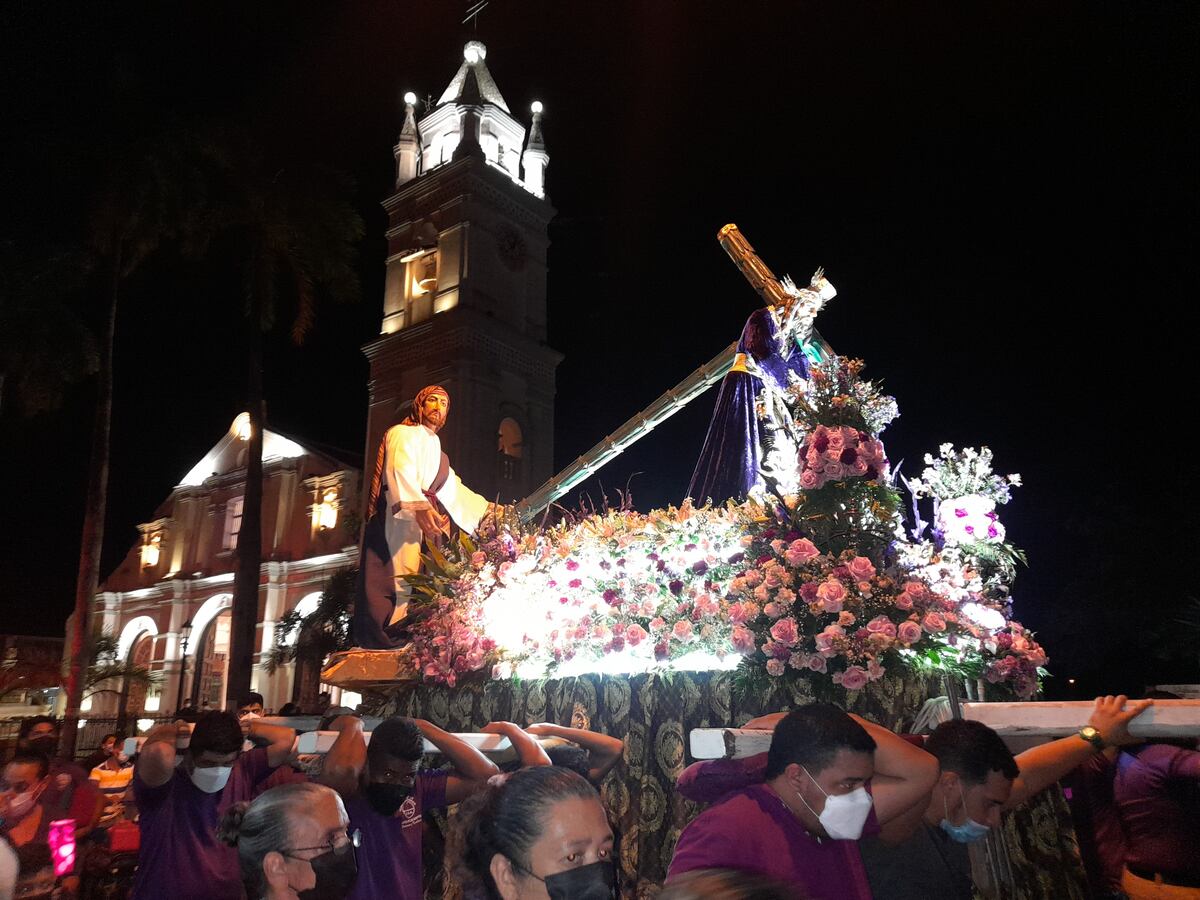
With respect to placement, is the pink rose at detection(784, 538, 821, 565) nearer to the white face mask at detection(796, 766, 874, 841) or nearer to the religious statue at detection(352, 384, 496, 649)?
the white face mask at detection(796, 766, 874, 841)

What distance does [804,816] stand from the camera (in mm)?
2713

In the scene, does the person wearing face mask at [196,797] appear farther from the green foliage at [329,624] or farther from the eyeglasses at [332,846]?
the green foliage at [329,624]

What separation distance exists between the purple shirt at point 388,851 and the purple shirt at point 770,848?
1.31 meters

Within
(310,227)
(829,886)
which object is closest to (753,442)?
(829,886)

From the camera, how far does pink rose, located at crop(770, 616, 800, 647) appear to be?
4734mm

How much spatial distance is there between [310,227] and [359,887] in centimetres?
2263

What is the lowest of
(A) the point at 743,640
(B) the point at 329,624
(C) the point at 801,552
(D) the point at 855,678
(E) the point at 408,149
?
(D) the point at 855,678

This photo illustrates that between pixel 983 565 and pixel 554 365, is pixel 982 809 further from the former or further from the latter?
pixel 554 365

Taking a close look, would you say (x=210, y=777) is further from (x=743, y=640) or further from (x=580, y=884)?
(x=743, y=640)

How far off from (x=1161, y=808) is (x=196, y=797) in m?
4.37

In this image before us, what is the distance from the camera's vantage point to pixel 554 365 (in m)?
34.6

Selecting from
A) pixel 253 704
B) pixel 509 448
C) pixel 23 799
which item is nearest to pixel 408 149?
pixel 509 448

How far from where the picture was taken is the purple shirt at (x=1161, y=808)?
3.98 m

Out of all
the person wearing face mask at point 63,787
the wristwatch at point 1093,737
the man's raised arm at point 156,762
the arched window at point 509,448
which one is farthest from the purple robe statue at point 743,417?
the arched window at point 509,448
